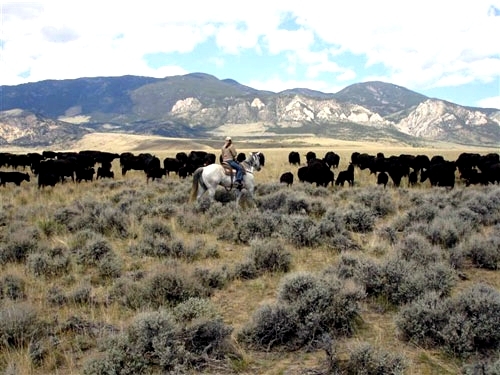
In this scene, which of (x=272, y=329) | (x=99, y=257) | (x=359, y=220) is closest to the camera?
(x=272, y=329)

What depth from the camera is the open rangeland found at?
4969 mm

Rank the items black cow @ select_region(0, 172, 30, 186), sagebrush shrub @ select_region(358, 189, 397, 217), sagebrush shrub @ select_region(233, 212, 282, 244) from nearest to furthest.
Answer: sagebrush shrub @ select_region(233, 212, 282, 244)
sagebrush shrub @ select_region(358, 189, 397, 217)
black cow @ select_region(0, 172, 30, 186)

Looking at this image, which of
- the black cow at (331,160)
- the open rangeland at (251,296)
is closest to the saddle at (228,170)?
the open rangeland at (251,296)

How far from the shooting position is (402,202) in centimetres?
1558

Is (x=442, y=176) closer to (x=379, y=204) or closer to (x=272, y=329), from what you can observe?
(x=379, y=204)

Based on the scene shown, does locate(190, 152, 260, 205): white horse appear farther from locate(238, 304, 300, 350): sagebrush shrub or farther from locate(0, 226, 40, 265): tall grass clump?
locate(238, 304, 300, 350): sagebrush shrub

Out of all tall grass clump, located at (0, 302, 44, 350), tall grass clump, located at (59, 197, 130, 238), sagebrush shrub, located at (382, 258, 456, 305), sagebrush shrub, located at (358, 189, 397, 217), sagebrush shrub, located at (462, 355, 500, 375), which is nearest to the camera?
sagebrush shrub, located at (462, 355, 500, 375)

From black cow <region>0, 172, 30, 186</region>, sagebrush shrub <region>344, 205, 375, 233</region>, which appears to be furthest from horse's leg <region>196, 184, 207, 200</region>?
black cow <region>0, 172, 30, 186</region>

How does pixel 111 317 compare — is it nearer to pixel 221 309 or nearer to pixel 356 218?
pixel 221 309

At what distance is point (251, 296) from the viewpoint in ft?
23.6

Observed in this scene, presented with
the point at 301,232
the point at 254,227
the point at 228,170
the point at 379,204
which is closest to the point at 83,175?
the point at 228,170

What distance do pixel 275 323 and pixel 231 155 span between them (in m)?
9.46

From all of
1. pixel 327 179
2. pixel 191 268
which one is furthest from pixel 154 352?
pixel 327 179

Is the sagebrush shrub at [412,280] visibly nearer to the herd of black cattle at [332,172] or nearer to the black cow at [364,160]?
the herd of black cattle at [332,172]
